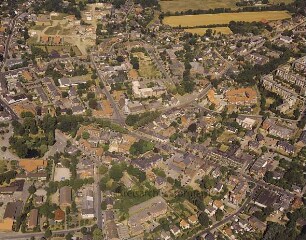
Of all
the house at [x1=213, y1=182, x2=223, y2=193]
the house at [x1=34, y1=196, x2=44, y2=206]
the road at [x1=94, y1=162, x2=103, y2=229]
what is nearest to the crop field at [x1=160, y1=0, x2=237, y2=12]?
the road at [x1=94, y1=162, x2=103, y2=229]

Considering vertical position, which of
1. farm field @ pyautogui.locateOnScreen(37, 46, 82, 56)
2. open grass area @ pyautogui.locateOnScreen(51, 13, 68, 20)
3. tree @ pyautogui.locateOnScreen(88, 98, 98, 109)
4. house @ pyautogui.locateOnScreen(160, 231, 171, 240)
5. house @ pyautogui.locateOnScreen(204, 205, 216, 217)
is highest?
open grass area @ pyautogui.locateOnScreen(51, 13, 68, 20)

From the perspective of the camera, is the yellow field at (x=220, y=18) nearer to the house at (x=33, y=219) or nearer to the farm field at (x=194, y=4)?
the farm field at (x=194, y=4)

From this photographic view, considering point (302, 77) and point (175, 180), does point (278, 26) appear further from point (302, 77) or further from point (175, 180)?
point (175, 180)

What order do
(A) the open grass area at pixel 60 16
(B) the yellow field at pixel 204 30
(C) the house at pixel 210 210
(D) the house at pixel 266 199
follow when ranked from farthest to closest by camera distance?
(A) the open grass area at pixel 60 16 → (B) the yellow field at pixel 204 30 → (D) the house at pixel 266 199 → (C) the house at pixel 210 210

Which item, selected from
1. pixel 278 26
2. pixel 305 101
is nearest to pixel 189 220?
pixel 305 101

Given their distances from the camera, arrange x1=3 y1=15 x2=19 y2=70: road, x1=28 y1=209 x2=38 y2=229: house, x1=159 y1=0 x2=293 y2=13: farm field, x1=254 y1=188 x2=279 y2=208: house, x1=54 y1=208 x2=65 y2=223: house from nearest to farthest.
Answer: x1=28 y1=209 x2=38 y2=229: house < x1=54 y1=208 x2=65 y2=223: house < x1=254 y1=188 x2=279 y2=208: house < x1=3 y1=15 x2=19 y2=70: road < x1=159 y1=0 x2=293 y2=13: farm field

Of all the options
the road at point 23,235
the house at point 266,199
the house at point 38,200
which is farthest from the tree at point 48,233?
the house at point 266,199

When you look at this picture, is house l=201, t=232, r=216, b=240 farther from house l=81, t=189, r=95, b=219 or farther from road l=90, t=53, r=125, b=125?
road l=90, t=53, r=125, b=125
